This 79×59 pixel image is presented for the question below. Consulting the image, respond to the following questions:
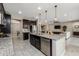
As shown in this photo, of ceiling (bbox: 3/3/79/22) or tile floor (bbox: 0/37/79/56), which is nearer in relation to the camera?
tile floor (bbox: 0/37/79/56)

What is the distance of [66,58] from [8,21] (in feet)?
26.5

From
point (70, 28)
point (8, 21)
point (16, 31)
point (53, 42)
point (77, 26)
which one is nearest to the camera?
point (53, 42)

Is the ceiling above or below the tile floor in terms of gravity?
above

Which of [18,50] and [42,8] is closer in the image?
[18,50]

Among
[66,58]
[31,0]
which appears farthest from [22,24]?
[66,58]

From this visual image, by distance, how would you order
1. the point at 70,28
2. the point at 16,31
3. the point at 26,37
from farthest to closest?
the point at 70,28, the point at 16,31, the point at 26,37

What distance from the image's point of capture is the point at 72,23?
16.5 m

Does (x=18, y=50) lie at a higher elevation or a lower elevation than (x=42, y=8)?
lower

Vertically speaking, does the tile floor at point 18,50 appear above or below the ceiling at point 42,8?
below

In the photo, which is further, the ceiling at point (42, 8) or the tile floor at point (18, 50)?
the ceiling at point (42, 8)

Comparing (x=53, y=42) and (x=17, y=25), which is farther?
(x=17, y=25)

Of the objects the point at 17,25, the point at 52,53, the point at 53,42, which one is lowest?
the point at 52,53

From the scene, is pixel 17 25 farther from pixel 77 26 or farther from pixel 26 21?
pixel 77 26

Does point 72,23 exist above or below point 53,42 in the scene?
above
